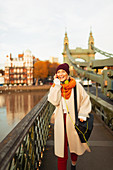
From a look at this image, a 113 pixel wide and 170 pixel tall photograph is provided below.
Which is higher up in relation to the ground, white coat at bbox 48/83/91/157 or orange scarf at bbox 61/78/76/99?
orange scarf at bbox 61/78/76/99

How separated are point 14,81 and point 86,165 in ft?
155

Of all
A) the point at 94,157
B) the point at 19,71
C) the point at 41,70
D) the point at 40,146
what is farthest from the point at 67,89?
the point at 19,71

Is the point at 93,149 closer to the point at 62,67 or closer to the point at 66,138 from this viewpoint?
the point at 66,138

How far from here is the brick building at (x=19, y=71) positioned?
46.8m

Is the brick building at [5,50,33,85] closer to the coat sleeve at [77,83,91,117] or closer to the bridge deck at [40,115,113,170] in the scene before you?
the bridge deck at [40,115,113,170]

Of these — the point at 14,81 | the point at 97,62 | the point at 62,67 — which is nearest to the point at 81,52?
the point at 14,81

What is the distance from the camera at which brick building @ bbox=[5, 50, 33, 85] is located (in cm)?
4684

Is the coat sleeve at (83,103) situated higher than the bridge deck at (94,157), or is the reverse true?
the coat sleeve at (83,103)

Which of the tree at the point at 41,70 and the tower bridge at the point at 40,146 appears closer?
the tower bridge at the point at 40,146

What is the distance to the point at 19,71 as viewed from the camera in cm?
4784

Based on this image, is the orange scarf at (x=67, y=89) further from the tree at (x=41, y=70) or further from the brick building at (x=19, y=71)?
the brick building at (x=19, y=71)

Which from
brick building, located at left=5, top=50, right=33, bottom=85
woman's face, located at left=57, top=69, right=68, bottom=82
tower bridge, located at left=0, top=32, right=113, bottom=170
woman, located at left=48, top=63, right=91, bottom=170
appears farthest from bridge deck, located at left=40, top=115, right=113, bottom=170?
brick building, located at left=5, top=50, right=33, bottom=85

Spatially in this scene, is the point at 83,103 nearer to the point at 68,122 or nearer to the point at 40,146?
the point at 68,122

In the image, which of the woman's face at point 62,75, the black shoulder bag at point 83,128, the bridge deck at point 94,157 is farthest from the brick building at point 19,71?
the black shoulder bag at point 83,128
